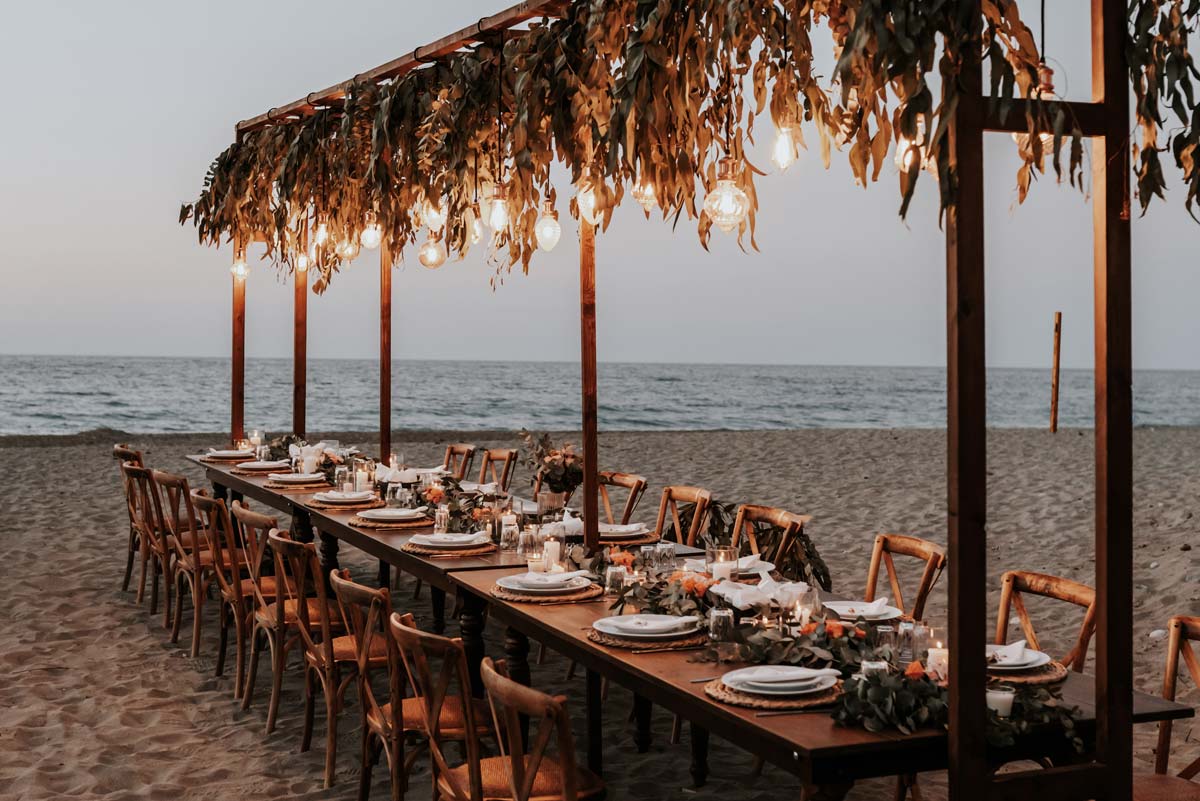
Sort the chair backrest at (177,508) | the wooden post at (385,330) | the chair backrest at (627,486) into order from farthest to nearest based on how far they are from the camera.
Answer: the wooden post at (385,330) < the chair backrest at (627,486) < the chair backrest at (177,508)

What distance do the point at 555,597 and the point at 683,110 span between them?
158 cm

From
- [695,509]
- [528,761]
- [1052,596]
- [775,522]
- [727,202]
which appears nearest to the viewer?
[528,761]

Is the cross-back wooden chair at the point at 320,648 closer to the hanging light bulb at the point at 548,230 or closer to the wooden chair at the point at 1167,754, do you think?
the hanging light bulb at the point at 548,230

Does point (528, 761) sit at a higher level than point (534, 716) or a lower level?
lower

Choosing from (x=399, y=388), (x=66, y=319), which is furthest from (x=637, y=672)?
(x=399, y=388)

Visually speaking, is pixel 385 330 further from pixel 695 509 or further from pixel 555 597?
pixel 555 597

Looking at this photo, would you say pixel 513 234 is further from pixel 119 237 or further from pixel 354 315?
pixel 354 315

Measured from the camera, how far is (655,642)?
321cm

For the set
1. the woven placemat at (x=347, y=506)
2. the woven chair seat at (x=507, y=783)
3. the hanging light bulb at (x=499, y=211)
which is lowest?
the woven chair seat at (x=507, y=783)

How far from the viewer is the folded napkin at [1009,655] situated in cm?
301

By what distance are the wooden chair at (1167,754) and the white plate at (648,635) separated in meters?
1.20

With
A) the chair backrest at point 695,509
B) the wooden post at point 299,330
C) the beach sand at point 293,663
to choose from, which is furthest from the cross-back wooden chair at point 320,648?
the wooden post at point 299,330

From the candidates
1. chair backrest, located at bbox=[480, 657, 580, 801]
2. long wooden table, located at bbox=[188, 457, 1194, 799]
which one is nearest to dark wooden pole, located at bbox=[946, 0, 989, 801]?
long wooden table, located at bbox=[188, 457, 1194, 799]

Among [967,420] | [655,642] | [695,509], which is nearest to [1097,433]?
[967,420]
